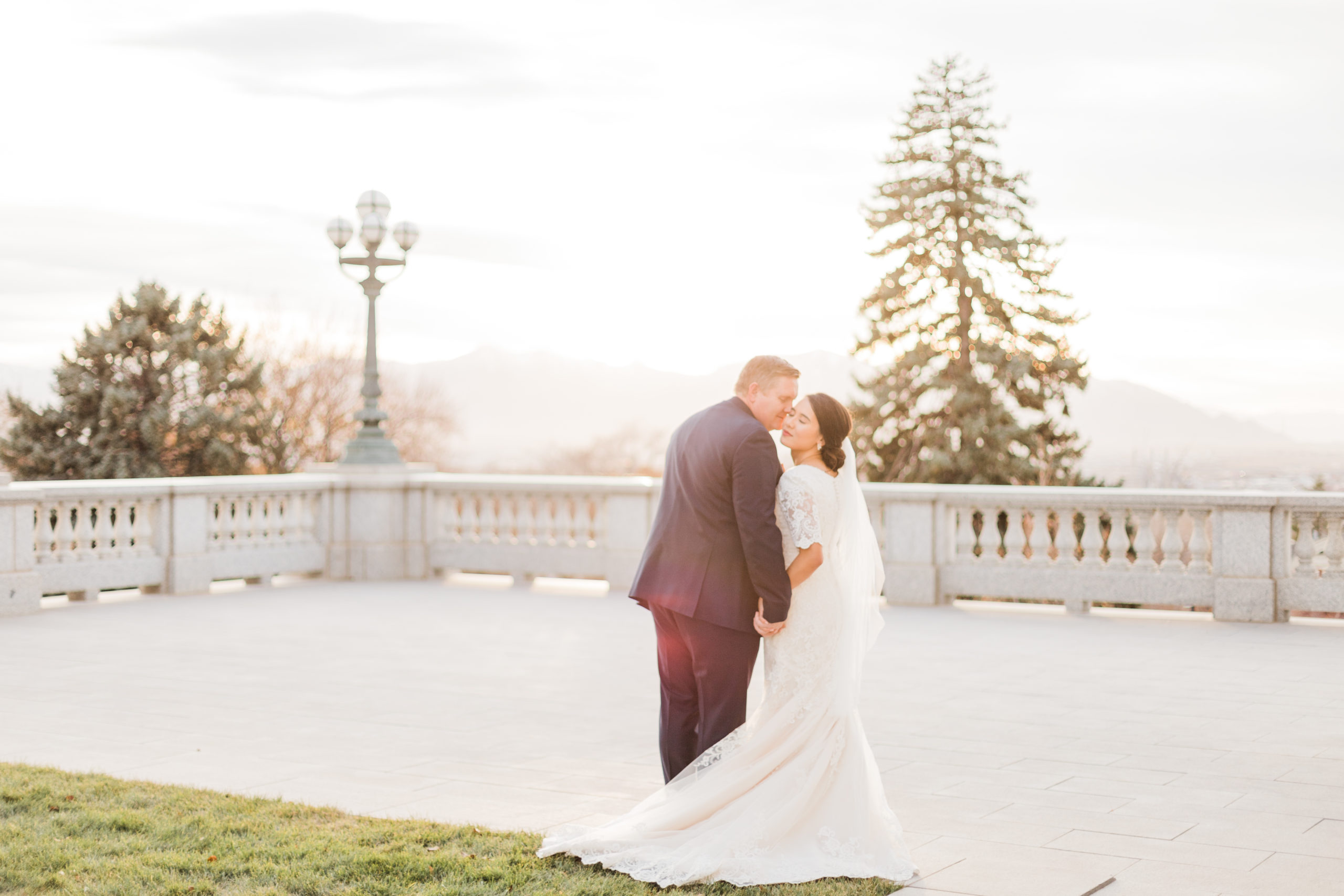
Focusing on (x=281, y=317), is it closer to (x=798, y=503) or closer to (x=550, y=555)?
(x=550, y=555)

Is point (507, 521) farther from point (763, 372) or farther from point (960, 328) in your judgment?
point (960, 328)

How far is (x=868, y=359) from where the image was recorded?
47062 mm

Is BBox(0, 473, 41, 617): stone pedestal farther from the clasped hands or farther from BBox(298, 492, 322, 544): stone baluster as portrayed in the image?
the clasped hands

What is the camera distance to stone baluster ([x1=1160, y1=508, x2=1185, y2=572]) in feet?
45.4

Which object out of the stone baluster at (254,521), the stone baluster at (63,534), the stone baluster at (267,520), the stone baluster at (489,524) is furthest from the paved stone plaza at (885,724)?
the stone baluster at (489,524)

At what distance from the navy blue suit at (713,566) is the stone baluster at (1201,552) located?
352 inches

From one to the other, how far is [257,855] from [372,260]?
13643 mm

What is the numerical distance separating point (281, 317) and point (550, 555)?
117 ft

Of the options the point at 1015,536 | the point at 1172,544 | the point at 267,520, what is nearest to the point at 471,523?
the point at 267,520

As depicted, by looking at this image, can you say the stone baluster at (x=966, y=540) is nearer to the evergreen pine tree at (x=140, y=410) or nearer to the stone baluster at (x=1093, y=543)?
the stone baluster at (x=1093, y=543)

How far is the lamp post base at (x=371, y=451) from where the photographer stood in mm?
17938

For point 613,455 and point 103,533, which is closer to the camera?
point 103,533

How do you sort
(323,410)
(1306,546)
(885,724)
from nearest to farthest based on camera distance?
1. (885,724)
2. (1306,546)
3. (323,410)

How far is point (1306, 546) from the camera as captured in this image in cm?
1349
